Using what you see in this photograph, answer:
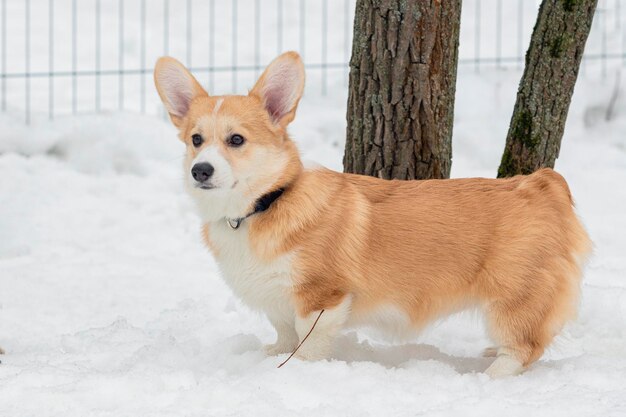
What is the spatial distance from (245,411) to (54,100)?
19.6 ft

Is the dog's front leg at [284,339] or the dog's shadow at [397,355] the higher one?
the dog's front leg at [284,339]

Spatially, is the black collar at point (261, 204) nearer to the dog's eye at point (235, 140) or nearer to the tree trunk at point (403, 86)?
the dog's eye at point (235, 140)

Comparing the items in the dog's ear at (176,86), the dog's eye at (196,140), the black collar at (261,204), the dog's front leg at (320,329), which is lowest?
the dog's front leg at (320,329)

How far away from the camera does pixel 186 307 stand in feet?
15.4

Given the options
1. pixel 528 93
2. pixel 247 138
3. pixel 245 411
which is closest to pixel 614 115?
pixel 528 93

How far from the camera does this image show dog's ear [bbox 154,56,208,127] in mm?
3701

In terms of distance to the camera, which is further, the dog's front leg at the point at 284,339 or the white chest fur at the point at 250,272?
the dog's front leg at the point at 284,339

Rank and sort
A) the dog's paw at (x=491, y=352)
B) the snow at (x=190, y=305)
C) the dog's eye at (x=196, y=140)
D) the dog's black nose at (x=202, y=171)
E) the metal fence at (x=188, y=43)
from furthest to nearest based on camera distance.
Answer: the metal fence at (x=188, y=43)
the dog's paw at (x=491, y=352)
the dog's eye at (x=196, y=140)
the dog's black nose at (x=202, y=171)
the snow at (x=190, y=305)

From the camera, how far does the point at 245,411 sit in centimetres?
296

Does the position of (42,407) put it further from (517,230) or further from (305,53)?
(305,53)

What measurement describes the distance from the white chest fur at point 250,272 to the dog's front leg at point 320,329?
0.34 feet

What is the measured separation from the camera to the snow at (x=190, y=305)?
3.10 metres

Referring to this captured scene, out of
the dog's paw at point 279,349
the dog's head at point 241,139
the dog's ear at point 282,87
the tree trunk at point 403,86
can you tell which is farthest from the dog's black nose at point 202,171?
the tree trunk at point 403,86

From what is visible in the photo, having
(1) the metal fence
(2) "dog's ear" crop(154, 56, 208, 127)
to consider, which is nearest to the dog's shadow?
(2) "dog's ear" crop(154, 56, 208, 127)
